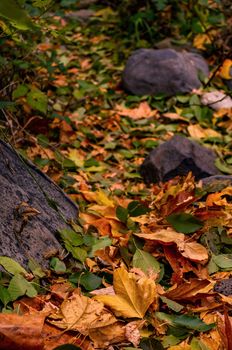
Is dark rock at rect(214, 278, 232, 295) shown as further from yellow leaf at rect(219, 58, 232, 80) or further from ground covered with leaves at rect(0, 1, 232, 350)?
yellow leaf at rect(219, 58, 232, 80)

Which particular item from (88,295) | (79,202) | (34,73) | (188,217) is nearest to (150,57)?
(34,73)

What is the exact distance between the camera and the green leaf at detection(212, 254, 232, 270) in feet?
5.20

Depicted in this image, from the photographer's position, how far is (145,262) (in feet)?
5.13

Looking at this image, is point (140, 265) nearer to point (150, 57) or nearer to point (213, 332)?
point (213, 332)

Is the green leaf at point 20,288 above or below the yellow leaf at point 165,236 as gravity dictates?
above

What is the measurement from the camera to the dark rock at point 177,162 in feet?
8.56

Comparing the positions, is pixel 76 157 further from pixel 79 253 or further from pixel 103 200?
pixel 79 253

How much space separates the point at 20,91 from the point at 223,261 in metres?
1.50

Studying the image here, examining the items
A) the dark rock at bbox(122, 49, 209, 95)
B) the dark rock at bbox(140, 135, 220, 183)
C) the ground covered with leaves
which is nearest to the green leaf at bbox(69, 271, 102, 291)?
the ground covered with leaves

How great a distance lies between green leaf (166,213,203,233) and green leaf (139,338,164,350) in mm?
494

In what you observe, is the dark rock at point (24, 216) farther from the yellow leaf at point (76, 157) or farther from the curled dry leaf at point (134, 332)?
the yellow leaf at point (76, 157)

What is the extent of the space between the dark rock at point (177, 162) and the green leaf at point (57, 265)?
1.17m

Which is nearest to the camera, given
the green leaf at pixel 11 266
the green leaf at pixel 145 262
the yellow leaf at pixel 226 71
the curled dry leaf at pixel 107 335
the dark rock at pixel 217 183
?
the curled dry leaf at pixel 107 335

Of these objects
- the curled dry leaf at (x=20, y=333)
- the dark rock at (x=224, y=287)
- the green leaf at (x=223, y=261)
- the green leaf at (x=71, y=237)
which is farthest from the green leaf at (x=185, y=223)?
the curled dry leaf at (x=20, y=333)
